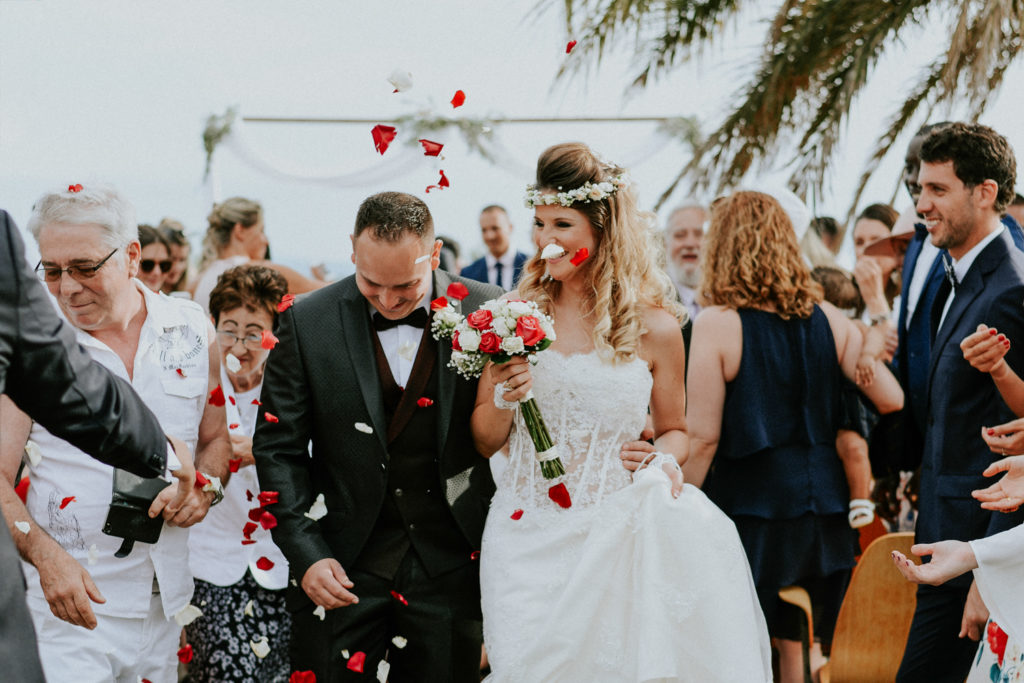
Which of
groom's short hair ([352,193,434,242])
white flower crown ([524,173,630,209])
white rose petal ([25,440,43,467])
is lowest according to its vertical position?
white rose petal ([25,440,43,467])

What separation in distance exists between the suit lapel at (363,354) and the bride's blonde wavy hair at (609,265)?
23.9 inches

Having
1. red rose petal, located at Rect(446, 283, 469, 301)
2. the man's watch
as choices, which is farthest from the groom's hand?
red rose petal, located at Rect(446, 283, 469, 301)

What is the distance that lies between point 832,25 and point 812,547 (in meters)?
5.27

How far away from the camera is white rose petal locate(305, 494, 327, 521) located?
3.60m

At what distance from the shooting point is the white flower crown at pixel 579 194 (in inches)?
138

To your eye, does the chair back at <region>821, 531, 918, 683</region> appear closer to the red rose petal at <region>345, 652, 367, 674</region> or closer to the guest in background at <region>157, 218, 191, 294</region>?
the red rose petal at <region>345, 652, 367, 674</region>

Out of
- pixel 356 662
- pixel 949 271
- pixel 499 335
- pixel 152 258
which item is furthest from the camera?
pixel 152 258

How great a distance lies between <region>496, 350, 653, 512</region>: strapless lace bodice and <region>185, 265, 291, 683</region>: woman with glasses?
1.27m

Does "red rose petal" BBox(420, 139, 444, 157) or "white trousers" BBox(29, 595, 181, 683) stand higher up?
"red rose petal" BBox(420, 139, 444, 157)

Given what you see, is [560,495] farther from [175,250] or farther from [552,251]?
[175,250]

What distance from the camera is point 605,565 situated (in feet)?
10.8

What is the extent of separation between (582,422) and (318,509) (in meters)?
1.02

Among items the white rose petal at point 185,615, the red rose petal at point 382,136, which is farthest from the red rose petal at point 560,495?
the white rose petal at point 185,615

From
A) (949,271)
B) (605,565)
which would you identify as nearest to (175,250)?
(605,565)
